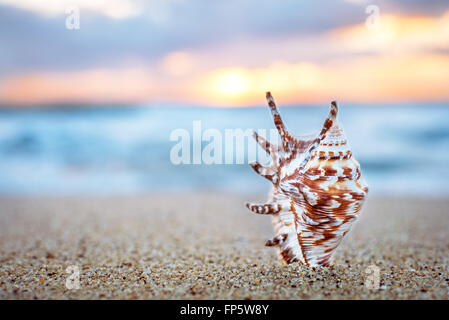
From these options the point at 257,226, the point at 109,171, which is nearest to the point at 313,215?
the point at 257,226

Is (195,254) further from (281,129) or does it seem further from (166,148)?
(166,148)

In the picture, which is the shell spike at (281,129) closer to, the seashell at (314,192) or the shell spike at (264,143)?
the seashell at (314,192)

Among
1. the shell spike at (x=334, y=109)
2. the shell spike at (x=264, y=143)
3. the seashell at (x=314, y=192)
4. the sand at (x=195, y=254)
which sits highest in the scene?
the shell spike at (x=334, y=109)

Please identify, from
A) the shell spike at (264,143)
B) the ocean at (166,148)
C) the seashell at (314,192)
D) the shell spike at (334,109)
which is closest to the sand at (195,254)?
the seashell at (314,192)

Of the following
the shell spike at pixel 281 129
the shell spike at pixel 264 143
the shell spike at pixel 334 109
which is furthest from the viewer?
the shell spike at pixel 264 143
